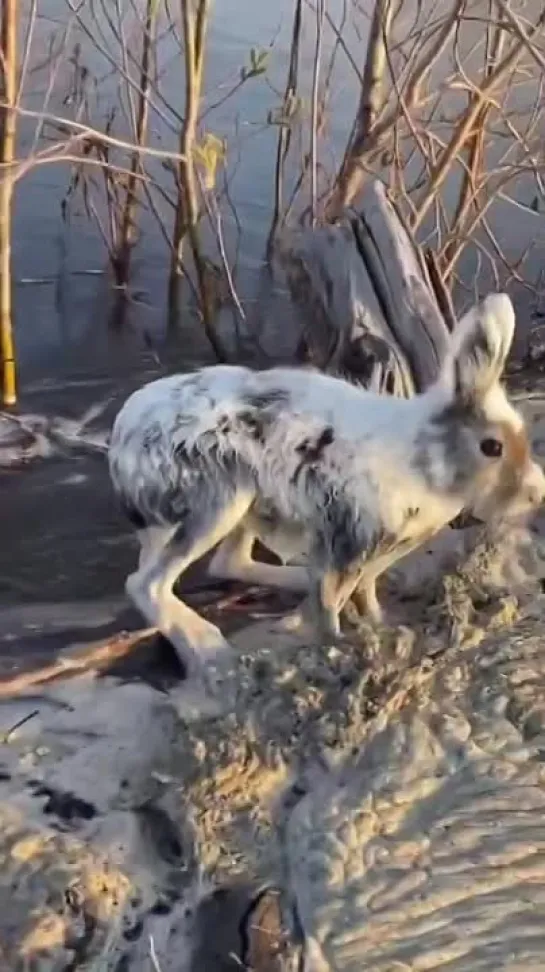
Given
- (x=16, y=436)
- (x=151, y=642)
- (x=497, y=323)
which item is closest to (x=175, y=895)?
(x=151, y=642)

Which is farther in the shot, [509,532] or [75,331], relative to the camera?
[75,331]

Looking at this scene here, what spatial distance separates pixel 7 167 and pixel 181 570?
2.18 meters

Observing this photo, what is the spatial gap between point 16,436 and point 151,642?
2.08 meters

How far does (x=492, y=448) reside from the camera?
3820mm

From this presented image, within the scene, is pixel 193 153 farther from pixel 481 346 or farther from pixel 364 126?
pixel 481 346

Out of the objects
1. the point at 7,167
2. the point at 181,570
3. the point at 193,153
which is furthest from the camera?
the point at 193,153

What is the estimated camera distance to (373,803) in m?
3.64

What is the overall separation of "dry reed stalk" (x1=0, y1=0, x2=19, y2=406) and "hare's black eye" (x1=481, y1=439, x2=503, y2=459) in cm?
238

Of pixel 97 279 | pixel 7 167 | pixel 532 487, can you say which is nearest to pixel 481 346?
pixel 532 487

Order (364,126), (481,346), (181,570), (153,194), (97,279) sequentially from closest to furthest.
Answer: (481,346)
(181,570)
(364,126)
(97,279)
(153,194)

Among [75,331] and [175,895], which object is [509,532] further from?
[75,331]

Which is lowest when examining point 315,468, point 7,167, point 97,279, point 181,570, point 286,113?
point 97,279

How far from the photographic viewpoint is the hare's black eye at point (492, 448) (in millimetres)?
3814

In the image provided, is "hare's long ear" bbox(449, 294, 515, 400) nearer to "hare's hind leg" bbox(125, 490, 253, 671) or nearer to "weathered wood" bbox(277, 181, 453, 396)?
"hare's hind leg" bbox(125, 490, 253, 671)
